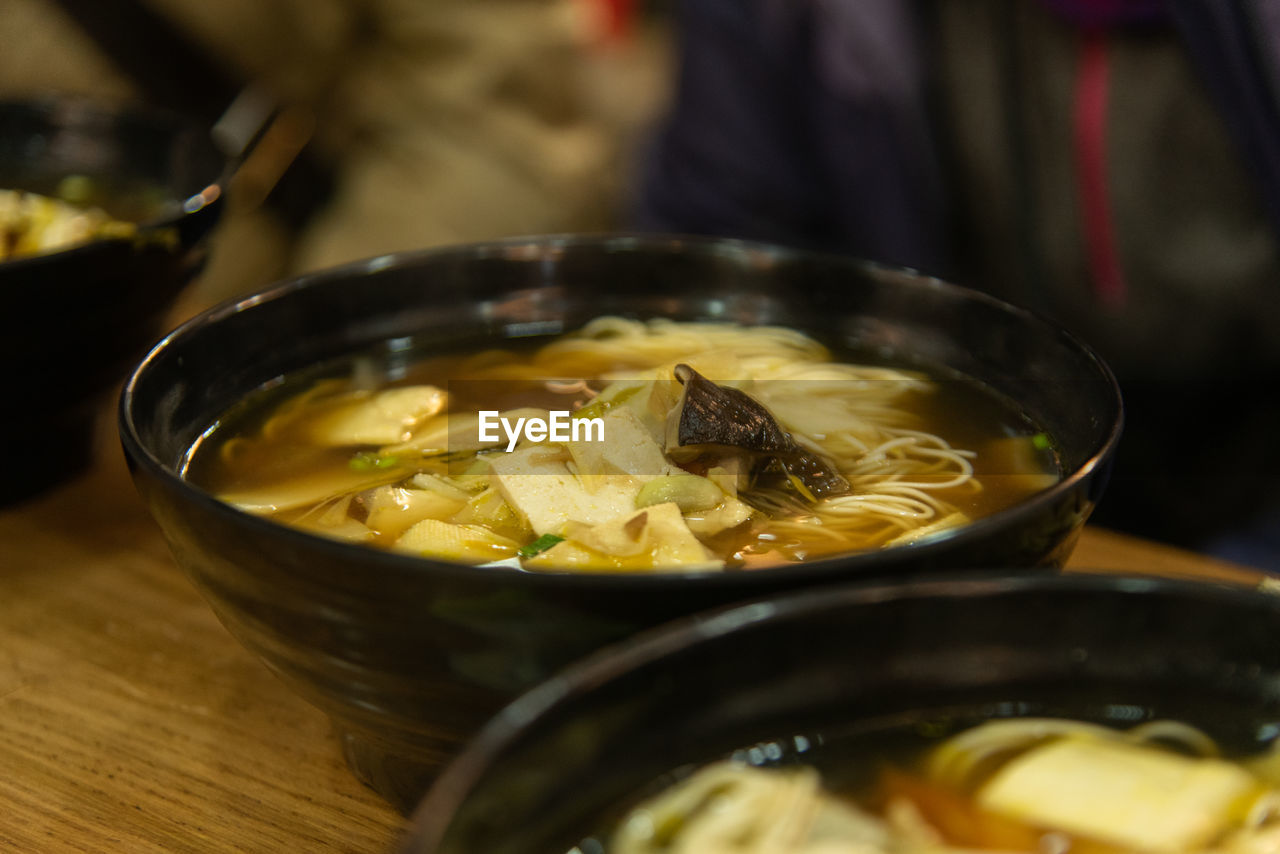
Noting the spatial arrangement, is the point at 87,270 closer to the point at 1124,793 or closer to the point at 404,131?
the point at 1124,793

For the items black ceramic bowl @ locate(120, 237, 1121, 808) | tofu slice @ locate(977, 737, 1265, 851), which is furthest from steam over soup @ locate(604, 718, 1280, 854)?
black ceramic bowl @ locate(120, 237, 1121, 808)

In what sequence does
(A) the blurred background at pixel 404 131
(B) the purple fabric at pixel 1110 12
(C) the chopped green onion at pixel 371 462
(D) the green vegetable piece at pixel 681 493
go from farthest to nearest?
(A) the blurred background at pixel 404 131
(B) the purple fabric at pixel 1110 12
(C) the chopped green onion at pixel 371 462
(D) the green vegetable piece at pixel 681 493

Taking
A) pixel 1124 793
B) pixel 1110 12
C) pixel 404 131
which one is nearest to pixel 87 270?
pixel 1124 793

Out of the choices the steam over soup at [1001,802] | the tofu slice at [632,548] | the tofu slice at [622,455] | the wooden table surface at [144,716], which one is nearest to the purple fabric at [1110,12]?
the wooden table surface at [144,716]

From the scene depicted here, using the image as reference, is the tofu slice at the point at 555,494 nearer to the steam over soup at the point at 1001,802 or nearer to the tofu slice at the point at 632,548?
the tofu slice at the point at 632,548

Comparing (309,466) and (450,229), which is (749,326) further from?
Result: (450,229)

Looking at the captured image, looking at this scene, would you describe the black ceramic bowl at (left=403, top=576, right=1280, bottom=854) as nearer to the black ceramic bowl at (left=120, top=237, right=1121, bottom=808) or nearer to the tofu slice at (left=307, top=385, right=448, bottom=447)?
the black ceramic bowl at (left=120, top=237, right=1121, bottom=808)

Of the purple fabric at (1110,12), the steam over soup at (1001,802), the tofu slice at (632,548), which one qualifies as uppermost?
the purple fabric at (1110,12)
